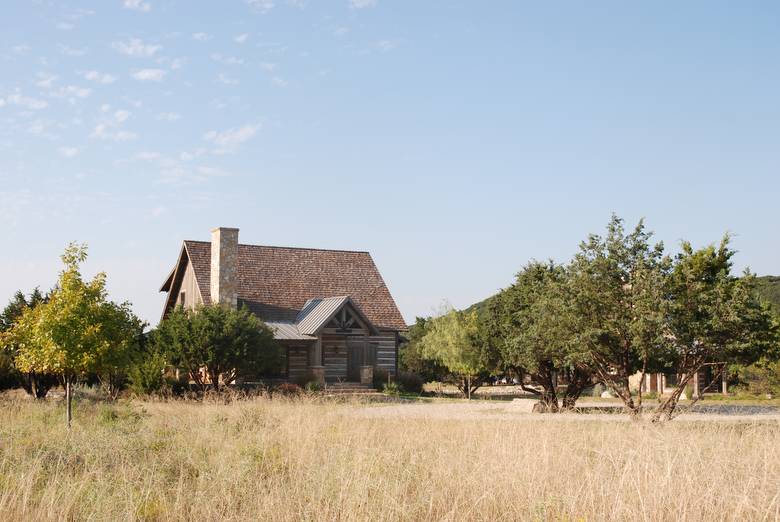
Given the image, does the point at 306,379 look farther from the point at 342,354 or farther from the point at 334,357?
Answer: the point at 342,354

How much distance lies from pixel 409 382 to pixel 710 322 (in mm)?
23381

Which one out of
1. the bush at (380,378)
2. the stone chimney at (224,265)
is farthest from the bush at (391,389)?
the stone chimney at (224,265)

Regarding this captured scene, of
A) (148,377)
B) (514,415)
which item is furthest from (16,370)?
(514,415)

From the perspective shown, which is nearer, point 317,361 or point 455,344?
point 455,344

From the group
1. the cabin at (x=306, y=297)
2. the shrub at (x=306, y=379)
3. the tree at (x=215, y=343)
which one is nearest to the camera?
the tree at (x=215, y=343)

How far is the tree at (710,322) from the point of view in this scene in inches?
776

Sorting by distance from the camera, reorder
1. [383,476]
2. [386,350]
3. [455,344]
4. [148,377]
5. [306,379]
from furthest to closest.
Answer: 1. [386,350]
2. [306,379]
3. [455,344]
4. [148,377]
5. [383,476]

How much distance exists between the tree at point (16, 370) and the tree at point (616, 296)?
61.0 ft

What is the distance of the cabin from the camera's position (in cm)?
3956

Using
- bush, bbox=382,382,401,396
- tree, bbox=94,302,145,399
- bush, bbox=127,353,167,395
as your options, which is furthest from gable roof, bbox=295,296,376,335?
tree, bbox=94,302,145,399

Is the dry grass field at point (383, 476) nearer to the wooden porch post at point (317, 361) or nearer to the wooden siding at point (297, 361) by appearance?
the wooden porch post at point (317, 361)

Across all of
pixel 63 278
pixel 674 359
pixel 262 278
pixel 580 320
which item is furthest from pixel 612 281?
pixel 262 278

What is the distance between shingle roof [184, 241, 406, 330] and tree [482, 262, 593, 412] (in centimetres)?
1319

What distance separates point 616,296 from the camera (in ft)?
67.1
